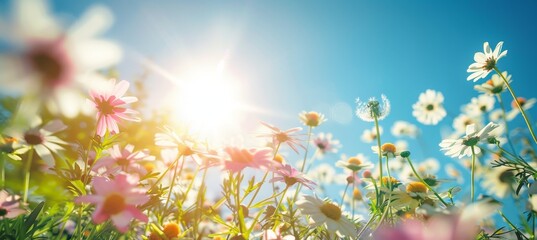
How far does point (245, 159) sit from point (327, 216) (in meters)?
0.35

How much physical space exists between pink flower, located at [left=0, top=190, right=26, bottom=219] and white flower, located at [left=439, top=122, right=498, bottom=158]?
1.48 metres

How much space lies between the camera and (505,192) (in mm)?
1820

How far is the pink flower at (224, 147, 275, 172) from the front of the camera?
786mm

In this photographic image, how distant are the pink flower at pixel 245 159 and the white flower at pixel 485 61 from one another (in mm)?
1445

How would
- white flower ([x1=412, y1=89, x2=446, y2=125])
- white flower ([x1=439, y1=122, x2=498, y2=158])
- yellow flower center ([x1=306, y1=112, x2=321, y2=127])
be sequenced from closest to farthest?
white flower ([x1=439, y1=122, x2=498, y2=158]), yellow flower center ([x1=306, y1=112, x2=321, y2=127]), white flower ([x1=412, y1=89, x2=446, y2=125])

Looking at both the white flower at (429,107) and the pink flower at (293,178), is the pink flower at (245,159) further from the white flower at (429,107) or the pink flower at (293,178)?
the white flower at (429,107)

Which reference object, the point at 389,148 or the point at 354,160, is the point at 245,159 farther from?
the point at 354,160

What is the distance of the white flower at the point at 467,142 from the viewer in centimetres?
131

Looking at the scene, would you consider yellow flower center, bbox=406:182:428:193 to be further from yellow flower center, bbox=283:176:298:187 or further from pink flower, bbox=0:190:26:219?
pink flower, bbox=0:190:26:219

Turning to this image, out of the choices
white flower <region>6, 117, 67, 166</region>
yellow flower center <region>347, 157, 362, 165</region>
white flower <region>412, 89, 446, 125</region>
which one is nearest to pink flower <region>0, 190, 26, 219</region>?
white flower <region>6, 117, 67, 166</region>

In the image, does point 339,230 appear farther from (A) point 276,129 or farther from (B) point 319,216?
(A) point 276,129

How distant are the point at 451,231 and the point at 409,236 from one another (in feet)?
0.16

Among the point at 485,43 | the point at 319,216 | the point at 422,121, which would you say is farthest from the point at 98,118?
the point at 422,121

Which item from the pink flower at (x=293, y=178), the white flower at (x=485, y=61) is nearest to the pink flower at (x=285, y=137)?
the pink flower at (x=293, y=178)
